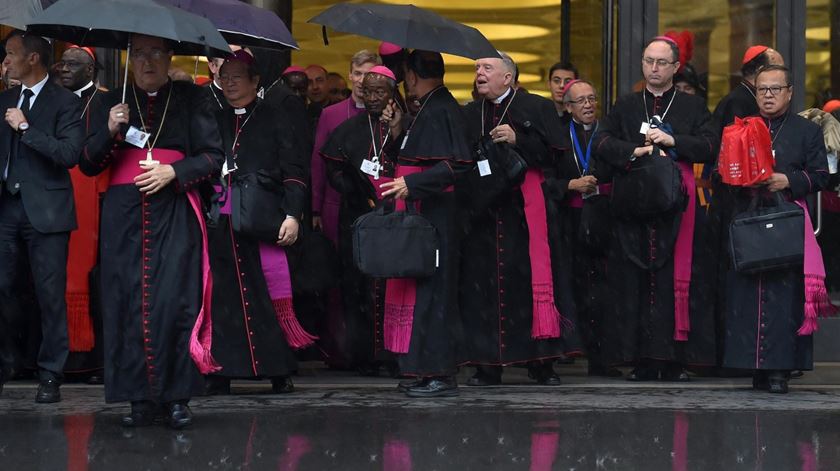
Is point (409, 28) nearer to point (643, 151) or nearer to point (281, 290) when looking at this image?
point (281, 290)

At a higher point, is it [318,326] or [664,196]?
[664,196]

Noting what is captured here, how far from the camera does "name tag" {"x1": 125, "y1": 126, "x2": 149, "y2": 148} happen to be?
748 centimetres

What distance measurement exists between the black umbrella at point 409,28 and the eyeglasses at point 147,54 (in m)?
1.18

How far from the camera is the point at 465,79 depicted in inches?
637

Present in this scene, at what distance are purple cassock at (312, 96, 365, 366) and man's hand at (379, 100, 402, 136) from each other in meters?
0.80

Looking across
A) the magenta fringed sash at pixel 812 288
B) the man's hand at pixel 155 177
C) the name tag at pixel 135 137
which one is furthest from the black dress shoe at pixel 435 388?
the name tag at pixel 135 137

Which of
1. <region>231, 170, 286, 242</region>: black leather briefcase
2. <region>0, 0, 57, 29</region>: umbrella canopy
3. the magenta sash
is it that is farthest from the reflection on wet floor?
<region>0, 0, 57, 29</region>: umbrella canopy

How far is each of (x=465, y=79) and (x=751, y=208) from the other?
23.5ft

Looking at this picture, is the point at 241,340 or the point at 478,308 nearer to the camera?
the point at 241,340

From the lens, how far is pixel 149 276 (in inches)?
297

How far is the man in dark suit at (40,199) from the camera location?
8648mm

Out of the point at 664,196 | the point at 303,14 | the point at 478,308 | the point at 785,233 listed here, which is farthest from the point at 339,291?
the point at 303,14

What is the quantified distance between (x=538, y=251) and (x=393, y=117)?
3.76 feet

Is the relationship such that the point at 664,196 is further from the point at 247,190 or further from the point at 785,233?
the point at 247,190
